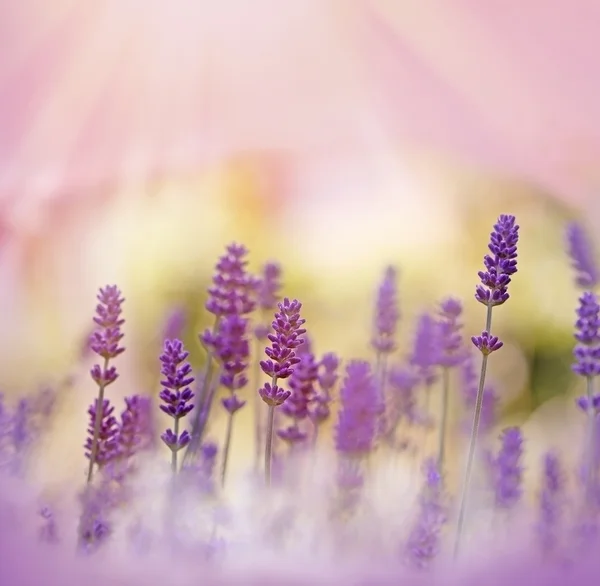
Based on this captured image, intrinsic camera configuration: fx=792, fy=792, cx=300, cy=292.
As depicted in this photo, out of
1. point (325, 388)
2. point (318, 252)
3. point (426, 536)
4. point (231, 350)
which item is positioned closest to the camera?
Answer: point (426, 536)

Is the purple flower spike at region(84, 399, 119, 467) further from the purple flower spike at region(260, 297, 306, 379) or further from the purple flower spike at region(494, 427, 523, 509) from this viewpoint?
the purple flower spike at region(494, 427, 523, 509)

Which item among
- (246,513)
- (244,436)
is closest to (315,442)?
(246,513)

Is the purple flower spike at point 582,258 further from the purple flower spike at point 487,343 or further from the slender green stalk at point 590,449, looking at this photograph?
the purple flower spike at point 487,343

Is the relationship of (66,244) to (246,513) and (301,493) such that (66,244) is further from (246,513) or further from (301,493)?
(246,513)

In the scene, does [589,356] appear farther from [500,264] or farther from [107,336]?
[107,336]

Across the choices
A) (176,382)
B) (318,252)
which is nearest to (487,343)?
(176,382)
